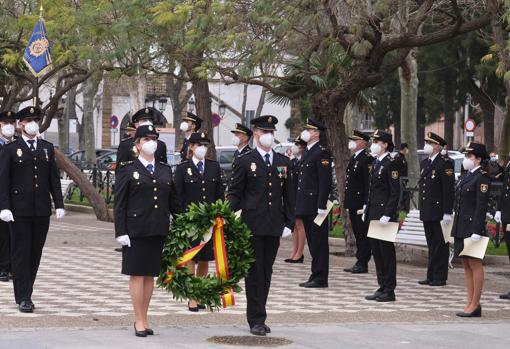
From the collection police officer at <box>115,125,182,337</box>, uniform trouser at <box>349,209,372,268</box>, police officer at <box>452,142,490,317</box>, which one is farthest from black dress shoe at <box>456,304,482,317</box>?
uniform trouser at <box>349,209,372,268</box>

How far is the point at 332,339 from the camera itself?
10766mm

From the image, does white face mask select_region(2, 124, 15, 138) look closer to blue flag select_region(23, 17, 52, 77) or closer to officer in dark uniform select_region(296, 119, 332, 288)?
officer in dark uniform select_region(296, 119, 332, 288)

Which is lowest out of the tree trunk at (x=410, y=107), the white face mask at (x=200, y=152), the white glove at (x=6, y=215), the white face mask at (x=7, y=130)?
the white glove at (x=6, y=215)

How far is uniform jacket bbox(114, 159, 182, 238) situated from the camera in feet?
35.0

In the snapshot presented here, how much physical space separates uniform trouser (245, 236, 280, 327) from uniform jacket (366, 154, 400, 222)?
116 inches

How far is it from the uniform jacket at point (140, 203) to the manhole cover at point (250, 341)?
1.08m

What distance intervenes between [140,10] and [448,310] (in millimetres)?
7395

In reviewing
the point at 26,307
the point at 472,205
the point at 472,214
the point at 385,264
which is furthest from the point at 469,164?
the point at 26,307

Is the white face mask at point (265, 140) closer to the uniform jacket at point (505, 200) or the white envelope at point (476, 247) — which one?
the white envelope at point (476, 247)

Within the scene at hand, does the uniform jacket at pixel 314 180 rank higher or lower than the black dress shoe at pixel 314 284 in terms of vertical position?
higher

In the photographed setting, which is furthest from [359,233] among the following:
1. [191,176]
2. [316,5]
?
[191,176]

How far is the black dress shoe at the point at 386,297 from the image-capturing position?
13.8 m

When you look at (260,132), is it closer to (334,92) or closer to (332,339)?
(332,339)

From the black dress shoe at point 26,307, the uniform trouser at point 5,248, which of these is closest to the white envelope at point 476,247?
the black dress shoe at point 26,307
